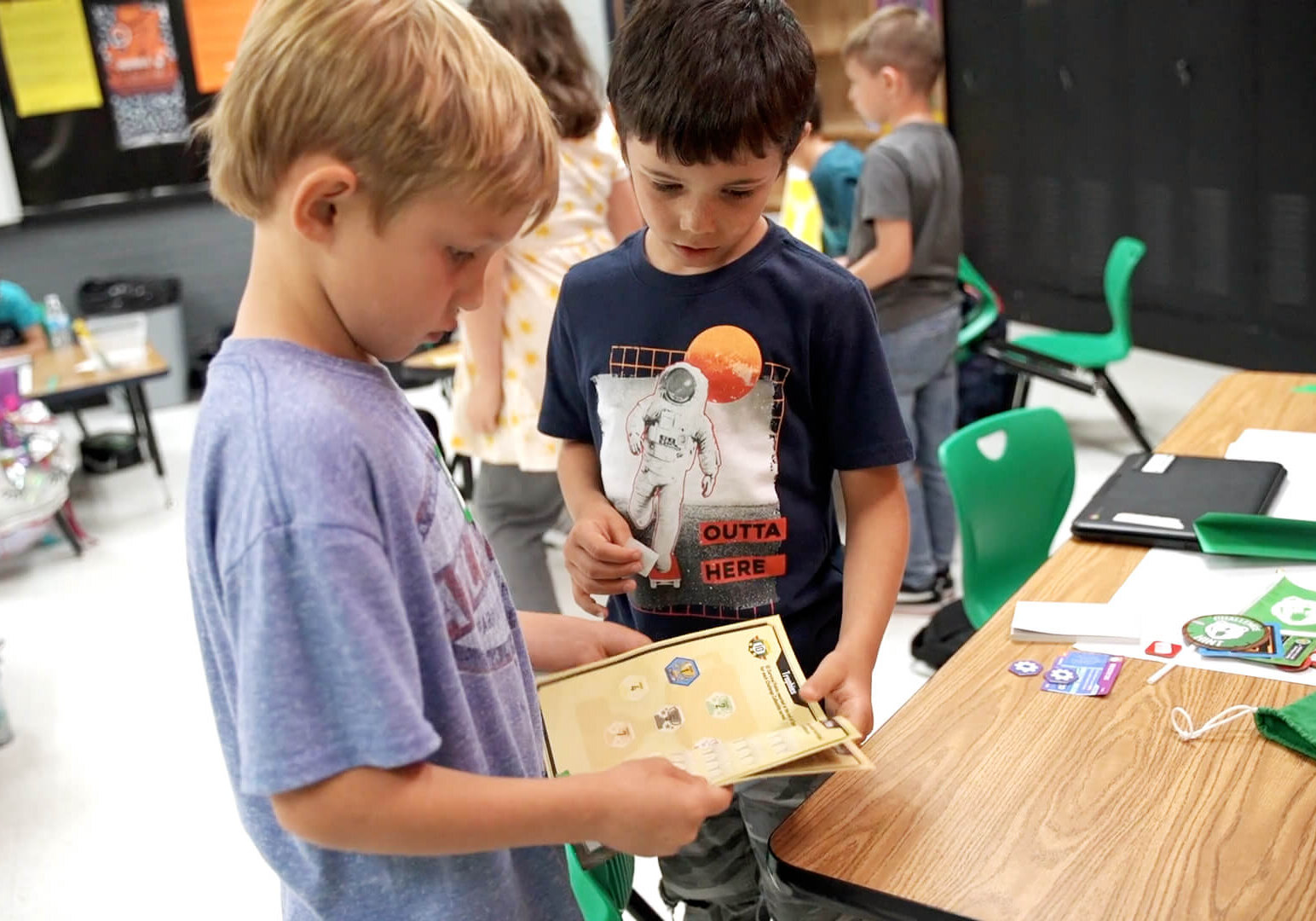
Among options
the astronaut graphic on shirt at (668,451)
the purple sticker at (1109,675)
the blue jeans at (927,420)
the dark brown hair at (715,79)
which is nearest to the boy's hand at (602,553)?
the astronaut graphic on shirt at (668,451)

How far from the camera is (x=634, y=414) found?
1.32 m

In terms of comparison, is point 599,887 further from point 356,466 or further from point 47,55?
point 47,55

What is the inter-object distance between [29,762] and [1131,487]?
8.91ft

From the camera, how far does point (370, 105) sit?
73 centimetres

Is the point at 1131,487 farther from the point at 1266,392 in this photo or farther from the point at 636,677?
the point at 636,677

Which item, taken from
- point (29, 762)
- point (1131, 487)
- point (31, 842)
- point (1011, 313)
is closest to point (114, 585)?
point (29, 762)

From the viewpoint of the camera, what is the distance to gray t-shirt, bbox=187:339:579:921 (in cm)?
71

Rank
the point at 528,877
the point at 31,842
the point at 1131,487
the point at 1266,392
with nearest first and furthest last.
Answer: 1. the point at 528,877
2. the point at 1131,487
3. the point at 1266,392
4. the point at 31,842

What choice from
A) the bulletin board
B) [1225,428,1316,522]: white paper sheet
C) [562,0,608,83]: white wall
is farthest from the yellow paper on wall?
[1225,428,1316,522]: white paper sheet

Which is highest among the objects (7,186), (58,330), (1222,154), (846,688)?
(7,186)

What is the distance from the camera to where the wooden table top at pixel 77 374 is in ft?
14.2

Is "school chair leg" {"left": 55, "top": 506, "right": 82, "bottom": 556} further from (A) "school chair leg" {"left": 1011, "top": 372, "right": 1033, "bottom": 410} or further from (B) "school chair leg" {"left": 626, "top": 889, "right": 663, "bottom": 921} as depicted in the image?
(B) "school chair leg" {"left": 626, "top": 889, "right": 663, "bottom": 921}

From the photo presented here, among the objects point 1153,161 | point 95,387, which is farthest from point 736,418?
point 1153,161

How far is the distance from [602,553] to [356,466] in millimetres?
546
